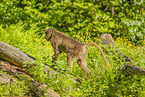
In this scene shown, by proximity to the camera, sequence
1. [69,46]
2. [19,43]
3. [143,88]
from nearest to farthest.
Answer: [143,88]
[69,46]
[19,43]

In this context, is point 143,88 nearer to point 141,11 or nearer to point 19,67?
point 19,67

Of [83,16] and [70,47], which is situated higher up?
[83,16]

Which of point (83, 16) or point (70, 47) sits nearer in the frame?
point (70, 47)

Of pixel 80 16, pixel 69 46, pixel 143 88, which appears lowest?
pixel 143 88

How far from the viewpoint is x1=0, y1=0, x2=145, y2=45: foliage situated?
10.3 metres

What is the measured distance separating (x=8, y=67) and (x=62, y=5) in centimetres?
619

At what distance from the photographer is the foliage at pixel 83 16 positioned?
10281 millimetres

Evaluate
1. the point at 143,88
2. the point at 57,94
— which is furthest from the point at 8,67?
the point at 143,88

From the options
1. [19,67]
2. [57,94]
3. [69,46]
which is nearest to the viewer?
[57,94]

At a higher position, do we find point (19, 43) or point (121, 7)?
point (121, 7)

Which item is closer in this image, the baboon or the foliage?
the baboon

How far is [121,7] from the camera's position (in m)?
10.8

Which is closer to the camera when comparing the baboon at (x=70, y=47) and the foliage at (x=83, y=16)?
the baboon at (x=70, y=47)

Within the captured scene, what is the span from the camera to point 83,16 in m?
10.5
